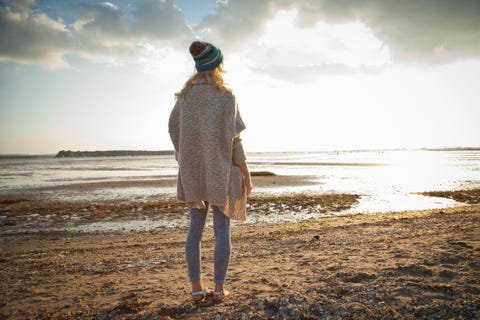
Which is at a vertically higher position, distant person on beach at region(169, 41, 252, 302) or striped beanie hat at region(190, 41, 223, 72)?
striped beanie hat at region(190, 41, 223, 72)

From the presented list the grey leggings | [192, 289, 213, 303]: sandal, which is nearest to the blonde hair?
the grey leggings

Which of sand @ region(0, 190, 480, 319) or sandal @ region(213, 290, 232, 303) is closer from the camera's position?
sand @ region(0, 190, 480, 319)

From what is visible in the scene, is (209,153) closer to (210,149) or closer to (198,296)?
(210,149)

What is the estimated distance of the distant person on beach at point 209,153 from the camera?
2791mm

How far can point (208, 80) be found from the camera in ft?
9.22

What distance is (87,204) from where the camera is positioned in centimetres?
1466

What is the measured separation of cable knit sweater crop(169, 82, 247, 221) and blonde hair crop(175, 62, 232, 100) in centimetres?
4

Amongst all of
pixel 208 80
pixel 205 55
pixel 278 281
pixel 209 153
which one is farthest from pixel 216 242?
pixel 205 55

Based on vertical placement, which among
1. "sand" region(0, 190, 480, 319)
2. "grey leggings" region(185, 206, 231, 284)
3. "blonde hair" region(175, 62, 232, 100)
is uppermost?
"blonde hair" region(175, 62, 232, 100)

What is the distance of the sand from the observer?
9.16 feet

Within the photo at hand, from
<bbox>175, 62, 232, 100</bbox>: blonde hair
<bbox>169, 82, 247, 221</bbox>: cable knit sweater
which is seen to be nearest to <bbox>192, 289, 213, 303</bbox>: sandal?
<bbox>169, 82, 247, 221</bbox>: cable knit sweater

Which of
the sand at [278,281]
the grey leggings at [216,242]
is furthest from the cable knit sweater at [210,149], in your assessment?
the sand at [278,281]

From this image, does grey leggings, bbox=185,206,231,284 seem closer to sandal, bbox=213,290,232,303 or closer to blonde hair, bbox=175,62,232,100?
sandal, bbox=213,290,232,303

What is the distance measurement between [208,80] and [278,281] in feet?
7.91
